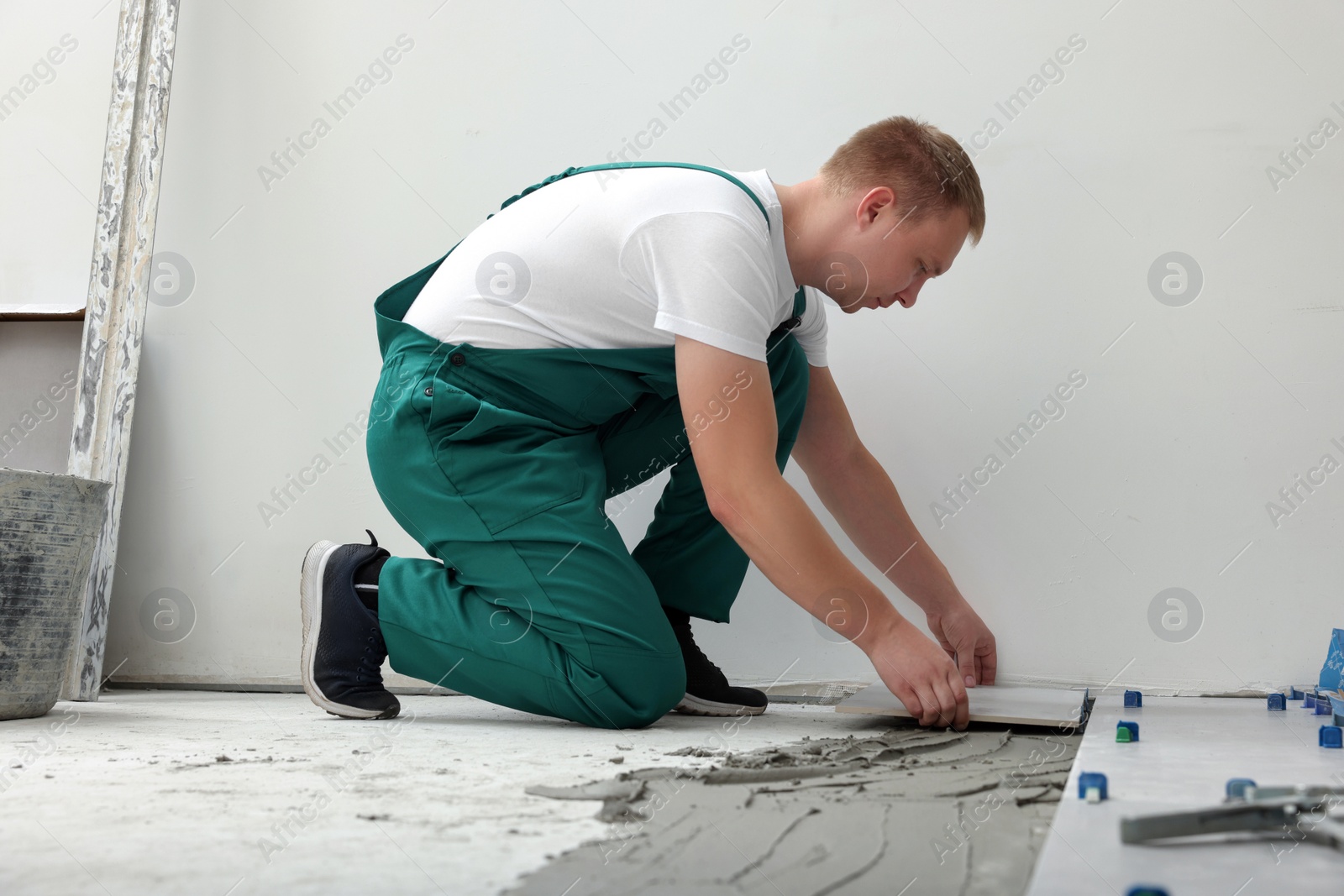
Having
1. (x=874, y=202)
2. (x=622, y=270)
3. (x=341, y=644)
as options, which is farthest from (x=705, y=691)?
(x=874, y=202)

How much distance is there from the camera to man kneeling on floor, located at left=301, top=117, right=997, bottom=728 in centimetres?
120

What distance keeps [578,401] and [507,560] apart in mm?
243

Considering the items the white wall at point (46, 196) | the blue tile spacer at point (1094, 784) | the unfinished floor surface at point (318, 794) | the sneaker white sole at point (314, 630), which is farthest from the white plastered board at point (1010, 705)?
the white wall at point (46, 196)

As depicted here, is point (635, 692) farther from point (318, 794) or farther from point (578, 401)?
point (318, 794)

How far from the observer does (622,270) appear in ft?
4.25

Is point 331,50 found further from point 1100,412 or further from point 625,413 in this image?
point 1100,412

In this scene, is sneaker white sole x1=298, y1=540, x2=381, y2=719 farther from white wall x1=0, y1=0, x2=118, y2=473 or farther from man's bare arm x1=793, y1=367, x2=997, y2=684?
white wall x1=0, y1=0, x2=118, y2=473

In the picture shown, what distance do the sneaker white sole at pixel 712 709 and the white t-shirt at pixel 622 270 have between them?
54 centimetres

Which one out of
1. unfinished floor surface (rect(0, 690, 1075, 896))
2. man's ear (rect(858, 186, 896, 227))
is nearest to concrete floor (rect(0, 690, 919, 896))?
unfinished floor surface (rect(0, 690, 1075, 896))

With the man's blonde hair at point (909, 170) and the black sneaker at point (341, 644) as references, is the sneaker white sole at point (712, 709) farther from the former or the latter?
the man's blonde hair at point (909, 170)

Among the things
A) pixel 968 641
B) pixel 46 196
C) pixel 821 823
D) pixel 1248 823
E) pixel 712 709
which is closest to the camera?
pixel 1248 823

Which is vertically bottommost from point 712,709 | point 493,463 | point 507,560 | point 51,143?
point 712,709

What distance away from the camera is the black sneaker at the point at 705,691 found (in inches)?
58.5

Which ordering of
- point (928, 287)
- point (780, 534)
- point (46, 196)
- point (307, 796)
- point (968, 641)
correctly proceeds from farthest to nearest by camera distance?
1. point (46, 196)
2. point (928, 287)
3. point (968, 641)
4. point (780, 534)
5. point (307, 796)
